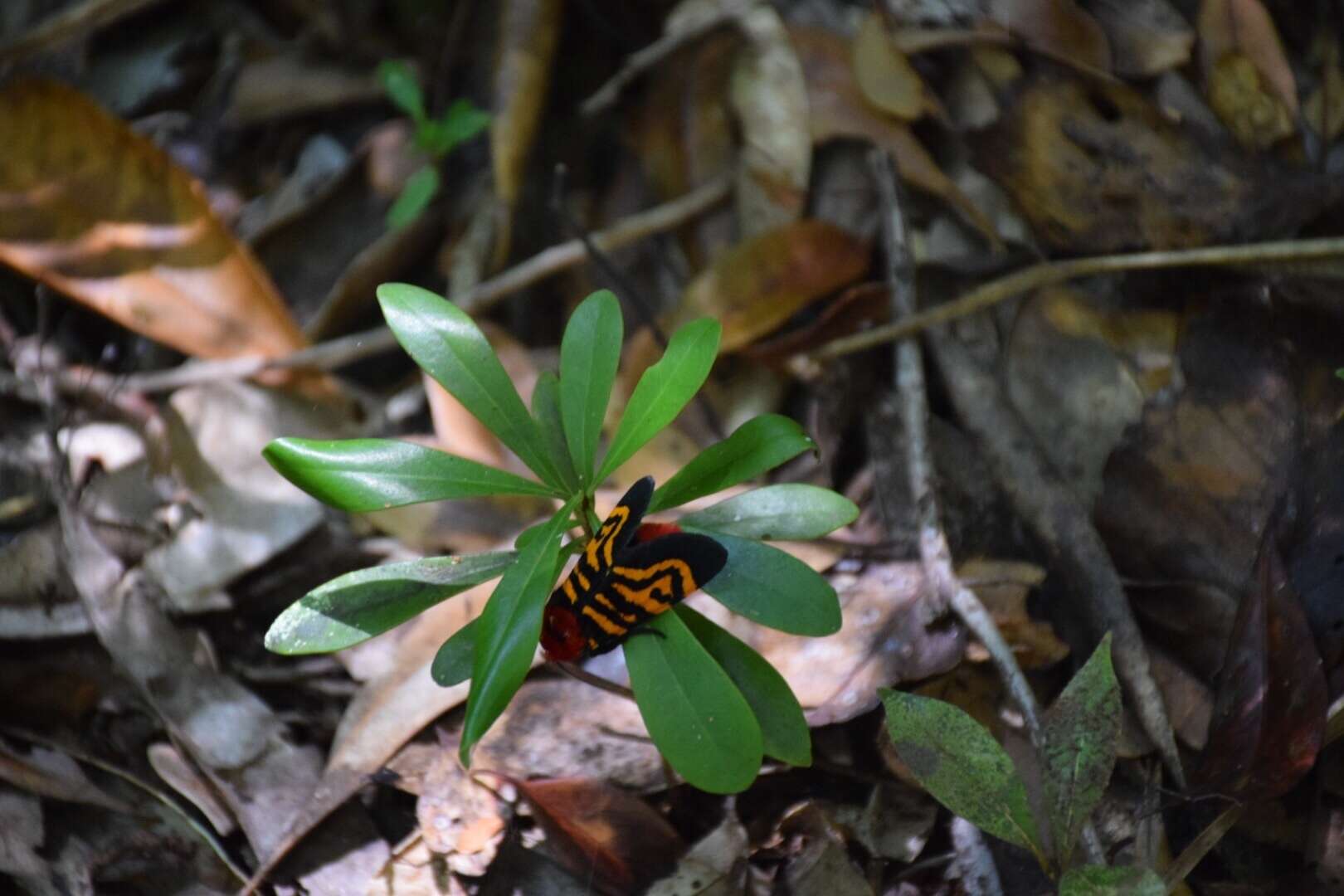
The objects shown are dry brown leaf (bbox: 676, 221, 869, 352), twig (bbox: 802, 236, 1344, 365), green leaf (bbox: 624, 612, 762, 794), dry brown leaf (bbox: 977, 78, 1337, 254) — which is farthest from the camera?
dry brown leaf (bbox: 676, 221, 869, 352)

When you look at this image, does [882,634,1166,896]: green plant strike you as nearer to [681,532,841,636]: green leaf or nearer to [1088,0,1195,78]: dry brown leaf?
[681,532,841,636]: green leaf

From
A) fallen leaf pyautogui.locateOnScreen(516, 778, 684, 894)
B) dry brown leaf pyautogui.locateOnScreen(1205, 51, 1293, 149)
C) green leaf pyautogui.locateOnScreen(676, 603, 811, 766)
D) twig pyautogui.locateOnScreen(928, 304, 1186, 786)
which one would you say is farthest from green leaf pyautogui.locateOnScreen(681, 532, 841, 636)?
dry brown leaf pyautogui.locateOnScreen(1205, 51, 1293, 149)

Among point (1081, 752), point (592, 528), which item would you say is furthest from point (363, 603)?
point (1081, 752)

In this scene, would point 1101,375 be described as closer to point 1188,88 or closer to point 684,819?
point 1188,88

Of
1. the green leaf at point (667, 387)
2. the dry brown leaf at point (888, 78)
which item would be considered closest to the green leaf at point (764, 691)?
the green leaf at point (667, 387)

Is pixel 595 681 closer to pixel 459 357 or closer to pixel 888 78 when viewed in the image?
pixel 459 357

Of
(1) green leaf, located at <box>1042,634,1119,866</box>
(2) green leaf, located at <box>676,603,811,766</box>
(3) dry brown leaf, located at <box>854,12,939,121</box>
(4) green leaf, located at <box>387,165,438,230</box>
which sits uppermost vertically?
(3) dry brown leaf, located at <box>854,12,939,121</box>
